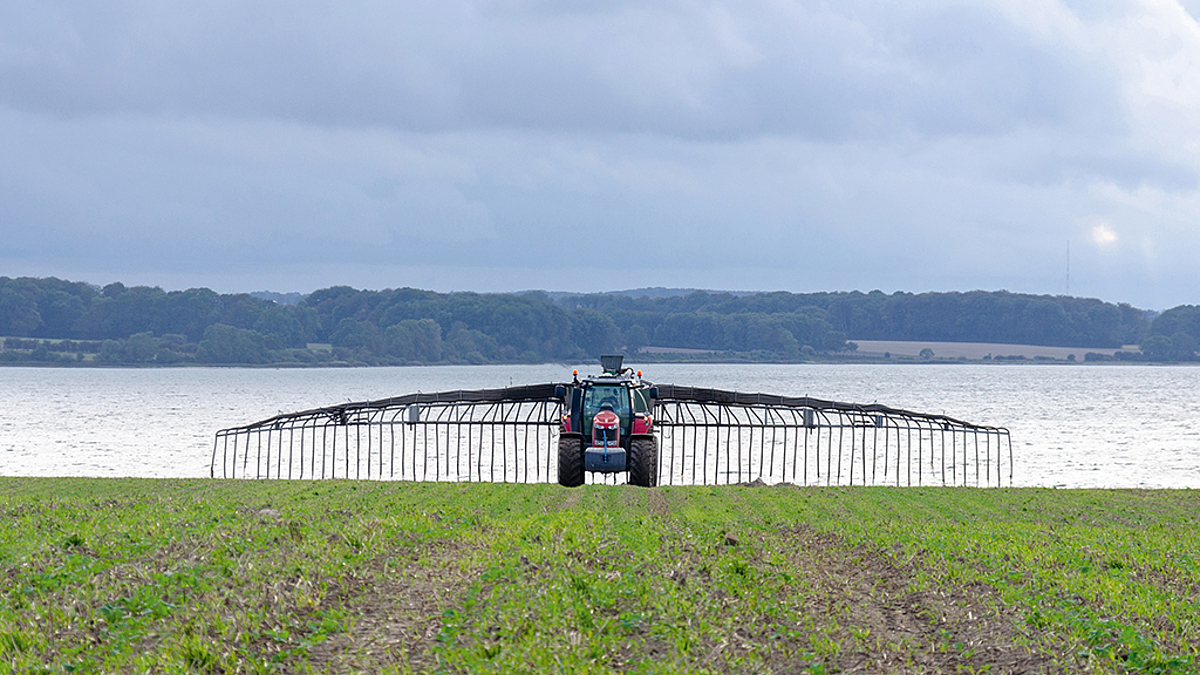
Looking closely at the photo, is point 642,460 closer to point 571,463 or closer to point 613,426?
point 613,426

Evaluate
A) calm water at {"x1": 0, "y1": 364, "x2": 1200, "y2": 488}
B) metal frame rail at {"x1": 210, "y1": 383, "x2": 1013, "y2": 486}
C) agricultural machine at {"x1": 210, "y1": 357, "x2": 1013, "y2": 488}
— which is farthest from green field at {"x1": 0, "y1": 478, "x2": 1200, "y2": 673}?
calm water at {"x1": 0, "y1": 364, "x2": 1200, "y2": 488}

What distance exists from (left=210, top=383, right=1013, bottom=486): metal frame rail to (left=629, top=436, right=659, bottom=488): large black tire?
Result: 2092 mm

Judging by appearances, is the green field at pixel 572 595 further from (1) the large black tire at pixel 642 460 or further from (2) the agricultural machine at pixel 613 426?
(2) the agricultural machine at pixel 613 426

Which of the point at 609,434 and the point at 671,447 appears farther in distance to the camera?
the point at 671,447

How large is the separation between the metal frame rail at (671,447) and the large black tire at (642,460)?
209 cm

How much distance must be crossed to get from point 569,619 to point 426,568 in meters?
3.77

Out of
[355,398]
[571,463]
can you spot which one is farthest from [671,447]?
[355,398]

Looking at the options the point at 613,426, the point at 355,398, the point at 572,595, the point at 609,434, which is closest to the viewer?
the point at 572,595

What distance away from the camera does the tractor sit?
3002 cm

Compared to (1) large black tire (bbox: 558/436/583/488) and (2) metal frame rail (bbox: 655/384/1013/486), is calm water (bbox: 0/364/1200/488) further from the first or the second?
(1) large black tire (bbox: 558/436/583/488)

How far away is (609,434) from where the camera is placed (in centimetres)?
3008

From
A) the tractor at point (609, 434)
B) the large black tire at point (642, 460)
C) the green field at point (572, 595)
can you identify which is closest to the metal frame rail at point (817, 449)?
the large black tire at point (642, 460)

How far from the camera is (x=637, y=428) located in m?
30.9

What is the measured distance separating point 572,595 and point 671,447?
1213 inches
